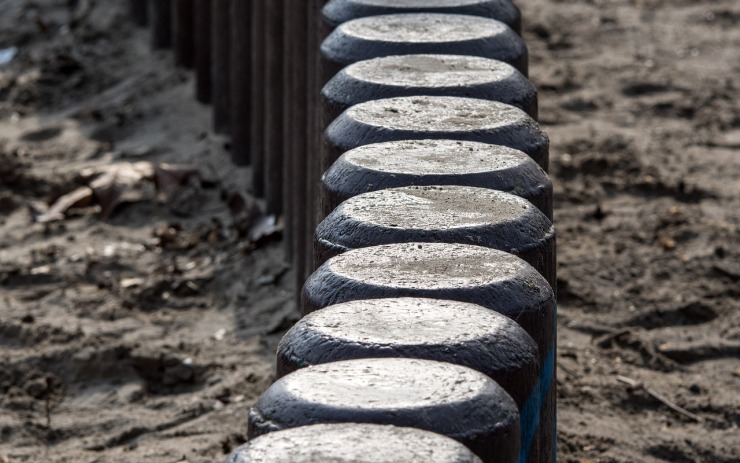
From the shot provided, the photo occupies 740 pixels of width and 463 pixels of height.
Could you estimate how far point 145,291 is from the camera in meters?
4.41

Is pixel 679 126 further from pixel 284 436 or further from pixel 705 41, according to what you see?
pixel 284 436

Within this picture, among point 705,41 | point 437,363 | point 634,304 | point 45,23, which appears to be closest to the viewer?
point 437,363

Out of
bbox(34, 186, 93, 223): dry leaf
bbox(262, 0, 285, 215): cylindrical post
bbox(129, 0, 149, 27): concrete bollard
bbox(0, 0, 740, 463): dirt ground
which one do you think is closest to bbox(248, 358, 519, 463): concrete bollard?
bbox(0, 0, 740, 463): dirt ground

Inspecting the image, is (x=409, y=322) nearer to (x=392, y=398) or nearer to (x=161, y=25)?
(x=392, y=398)

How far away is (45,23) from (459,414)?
659 cm

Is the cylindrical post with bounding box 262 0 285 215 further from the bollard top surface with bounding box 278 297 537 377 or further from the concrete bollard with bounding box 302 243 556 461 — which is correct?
the bollard top surface with bounding box 278 297 537 377

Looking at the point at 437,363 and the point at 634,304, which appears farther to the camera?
the point at 634,304

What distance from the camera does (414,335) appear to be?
172 centimetres

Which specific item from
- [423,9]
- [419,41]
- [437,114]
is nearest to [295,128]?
[423,9]

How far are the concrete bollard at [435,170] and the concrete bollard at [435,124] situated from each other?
6 centimetres

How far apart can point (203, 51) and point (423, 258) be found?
3.90m

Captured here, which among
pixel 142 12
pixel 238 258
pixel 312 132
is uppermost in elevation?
pixel 312 132

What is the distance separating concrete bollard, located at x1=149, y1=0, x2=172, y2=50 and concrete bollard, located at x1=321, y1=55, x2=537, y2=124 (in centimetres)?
386

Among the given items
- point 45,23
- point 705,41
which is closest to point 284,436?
point 705,41
